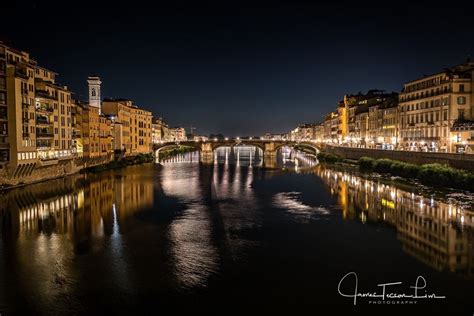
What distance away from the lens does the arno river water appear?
54.9 feet

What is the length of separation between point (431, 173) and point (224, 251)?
32557mm

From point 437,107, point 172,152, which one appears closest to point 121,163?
point 172,152

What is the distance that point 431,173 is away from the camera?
46.0 metres

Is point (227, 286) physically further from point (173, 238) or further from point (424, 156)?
point (424, 156)

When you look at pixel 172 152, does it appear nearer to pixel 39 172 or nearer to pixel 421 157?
pixel 39 172

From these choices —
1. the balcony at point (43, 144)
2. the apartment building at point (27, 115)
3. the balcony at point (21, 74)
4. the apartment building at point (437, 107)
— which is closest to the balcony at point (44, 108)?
the apartment building at point (27, 115)

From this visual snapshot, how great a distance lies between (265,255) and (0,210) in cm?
2372

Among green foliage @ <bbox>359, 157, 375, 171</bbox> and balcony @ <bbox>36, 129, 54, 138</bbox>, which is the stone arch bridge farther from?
balcony @ <bbox>36, 129, 54, 138</bbox>

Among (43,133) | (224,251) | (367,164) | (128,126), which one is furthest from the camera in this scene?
(128,126)

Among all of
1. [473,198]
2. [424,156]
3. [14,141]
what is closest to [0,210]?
[14,141]

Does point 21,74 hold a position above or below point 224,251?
above

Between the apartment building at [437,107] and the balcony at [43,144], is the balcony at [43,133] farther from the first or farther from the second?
the apartment building at [437,107]

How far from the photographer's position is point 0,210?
110 feet

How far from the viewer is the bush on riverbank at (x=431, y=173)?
41013 mm
